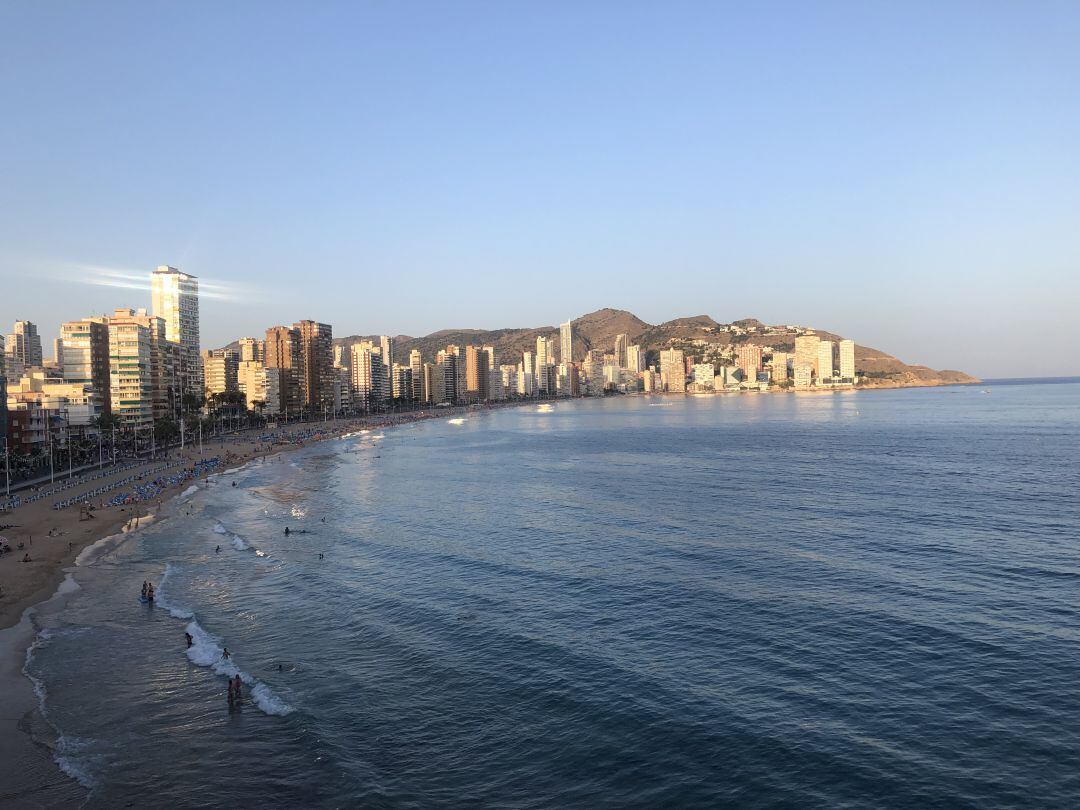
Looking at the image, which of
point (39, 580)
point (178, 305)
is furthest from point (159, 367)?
point (39, 580)

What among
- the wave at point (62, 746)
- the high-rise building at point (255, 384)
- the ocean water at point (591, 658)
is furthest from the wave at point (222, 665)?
the high-rise building at point (255, 384)

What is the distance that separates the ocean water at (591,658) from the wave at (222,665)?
114 millimetres

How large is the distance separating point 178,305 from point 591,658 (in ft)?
577

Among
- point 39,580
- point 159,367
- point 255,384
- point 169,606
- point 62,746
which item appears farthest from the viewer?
point 255,384

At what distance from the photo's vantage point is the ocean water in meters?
17.3

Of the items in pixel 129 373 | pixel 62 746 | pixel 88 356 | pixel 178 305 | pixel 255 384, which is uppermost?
pixel 178 305

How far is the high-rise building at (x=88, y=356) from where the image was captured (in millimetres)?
113062

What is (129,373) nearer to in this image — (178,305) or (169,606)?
(178,305)

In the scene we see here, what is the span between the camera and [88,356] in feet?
372

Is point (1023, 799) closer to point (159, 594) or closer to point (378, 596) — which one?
point (378, 596)

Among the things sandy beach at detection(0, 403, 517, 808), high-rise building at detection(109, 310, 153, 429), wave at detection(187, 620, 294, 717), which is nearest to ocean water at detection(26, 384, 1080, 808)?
wave at detection(187, 620, 294, 717)

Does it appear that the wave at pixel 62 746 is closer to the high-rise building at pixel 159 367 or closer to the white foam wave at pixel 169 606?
the white foam wave at pixel 169 606

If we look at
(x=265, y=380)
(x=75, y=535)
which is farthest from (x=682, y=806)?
(x=265, y=380)

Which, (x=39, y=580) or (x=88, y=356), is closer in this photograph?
(x=39, y=580)
